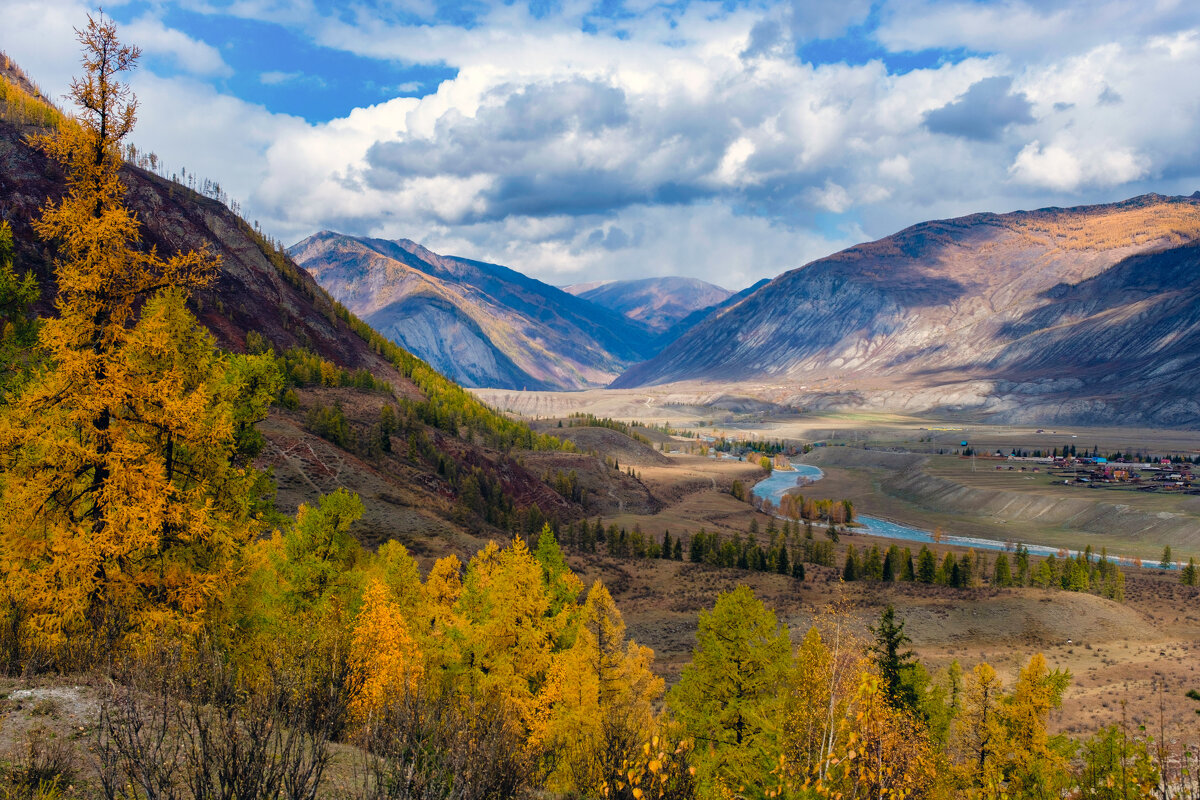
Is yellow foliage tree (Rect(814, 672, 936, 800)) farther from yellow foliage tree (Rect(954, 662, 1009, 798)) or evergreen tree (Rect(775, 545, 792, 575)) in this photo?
evergreen tree (Rect(775, 545, 792, 575))

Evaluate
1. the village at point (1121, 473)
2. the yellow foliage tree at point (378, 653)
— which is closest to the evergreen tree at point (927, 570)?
the yellow foliage tree at point (378, 653)

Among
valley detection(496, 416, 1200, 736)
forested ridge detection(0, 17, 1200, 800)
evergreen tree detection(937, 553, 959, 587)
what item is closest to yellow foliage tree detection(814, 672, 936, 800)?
forested ridge detection(0, 17, 1200, 800)

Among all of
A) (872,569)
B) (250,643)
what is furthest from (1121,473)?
(250,643)

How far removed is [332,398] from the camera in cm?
10419

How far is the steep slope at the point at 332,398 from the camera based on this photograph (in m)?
69.4

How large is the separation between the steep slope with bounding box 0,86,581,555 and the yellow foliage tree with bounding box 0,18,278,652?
30.9 m

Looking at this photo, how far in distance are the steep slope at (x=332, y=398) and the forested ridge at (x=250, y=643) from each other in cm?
2997

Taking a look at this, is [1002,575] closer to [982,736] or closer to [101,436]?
[982,736]

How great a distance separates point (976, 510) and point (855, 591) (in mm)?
97307

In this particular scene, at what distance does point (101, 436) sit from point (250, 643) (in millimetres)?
7916

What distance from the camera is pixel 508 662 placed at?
24031mm

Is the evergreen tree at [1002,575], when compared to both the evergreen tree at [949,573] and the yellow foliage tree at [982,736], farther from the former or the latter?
the yellow foliage tree at [982,736]

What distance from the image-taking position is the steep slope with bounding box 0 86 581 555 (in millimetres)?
69438

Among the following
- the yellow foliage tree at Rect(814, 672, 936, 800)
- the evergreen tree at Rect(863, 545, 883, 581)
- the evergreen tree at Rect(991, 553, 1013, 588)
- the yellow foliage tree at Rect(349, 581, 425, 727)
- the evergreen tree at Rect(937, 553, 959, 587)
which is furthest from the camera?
the evergreen tree at Rect(863, 545, 883, 581)
